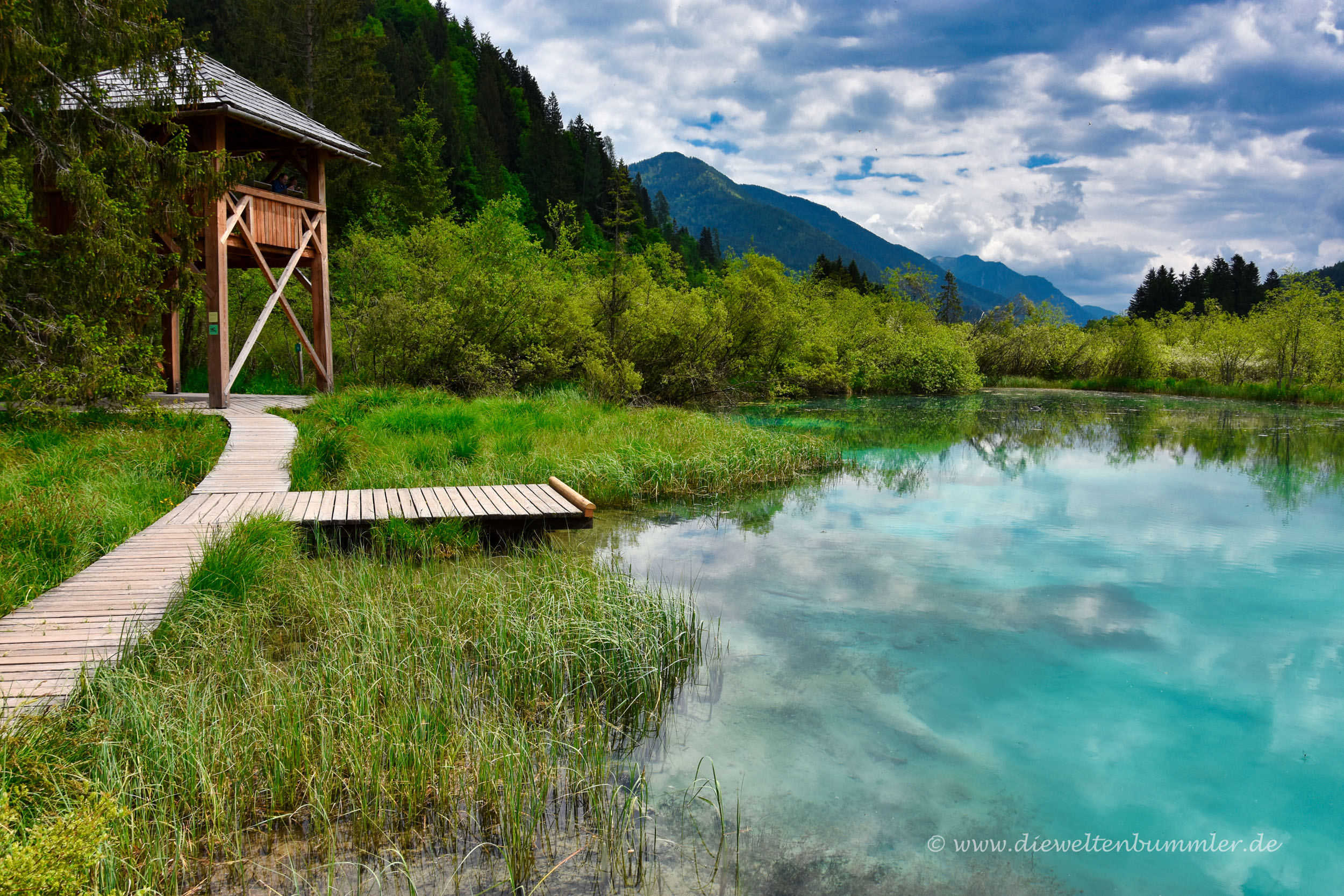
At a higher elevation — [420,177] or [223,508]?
[420,177]

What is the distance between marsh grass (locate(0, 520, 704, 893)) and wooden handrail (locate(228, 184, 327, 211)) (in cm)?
977

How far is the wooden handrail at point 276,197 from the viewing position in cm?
1353

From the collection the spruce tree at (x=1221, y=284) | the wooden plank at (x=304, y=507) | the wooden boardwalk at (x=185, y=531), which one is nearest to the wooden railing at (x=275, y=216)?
the wooden boardwalk at (x=185, y=531)

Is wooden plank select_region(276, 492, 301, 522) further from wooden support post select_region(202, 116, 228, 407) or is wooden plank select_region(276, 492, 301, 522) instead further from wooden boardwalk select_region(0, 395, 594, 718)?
wooden support post select_region(202, 116, 228, 407)

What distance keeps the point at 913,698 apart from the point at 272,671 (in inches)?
165

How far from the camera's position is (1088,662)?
20.8ft

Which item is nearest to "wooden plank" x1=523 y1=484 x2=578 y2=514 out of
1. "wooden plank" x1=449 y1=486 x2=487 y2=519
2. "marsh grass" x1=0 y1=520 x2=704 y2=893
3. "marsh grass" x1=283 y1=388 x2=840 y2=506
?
"wooden plank" x1=449 y1=486 x2=487 y2=519

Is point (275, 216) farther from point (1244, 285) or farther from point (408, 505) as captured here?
point (1244, 285)

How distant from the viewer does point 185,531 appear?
6523mm

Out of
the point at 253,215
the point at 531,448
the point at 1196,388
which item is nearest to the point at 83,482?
the point at 531,448

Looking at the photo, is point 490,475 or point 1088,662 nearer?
point 1088,662

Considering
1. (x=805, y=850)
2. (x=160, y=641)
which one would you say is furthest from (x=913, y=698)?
(x=160, y=641)

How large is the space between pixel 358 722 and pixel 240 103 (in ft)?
39.2

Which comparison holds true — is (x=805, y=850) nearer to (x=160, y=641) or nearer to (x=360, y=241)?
(x=160, y=641)
